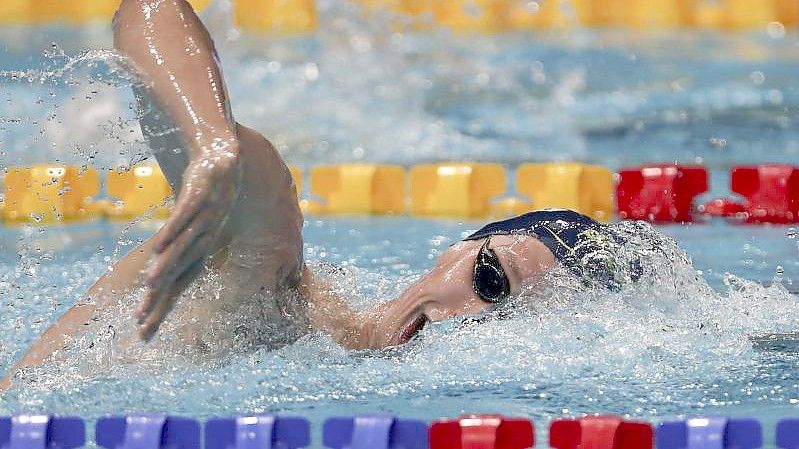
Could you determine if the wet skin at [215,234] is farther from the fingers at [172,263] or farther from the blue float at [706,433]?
the blue float at [706,433]

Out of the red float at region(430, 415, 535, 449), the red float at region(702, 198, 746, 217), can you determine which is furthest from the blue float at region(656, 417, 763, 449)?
the red float at region(702, 198, 746, 217)

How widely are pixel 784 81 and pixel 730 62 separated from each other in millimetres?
375

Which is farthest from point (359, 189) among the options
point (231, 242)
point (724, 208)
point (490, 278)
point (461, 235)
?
point (231, 242)

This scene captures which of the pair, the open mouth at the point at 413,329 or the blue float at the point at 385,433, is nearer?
the blue float at the point at 385,433

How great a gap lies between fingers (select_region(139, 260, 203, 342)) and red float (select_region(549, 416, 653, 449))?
599 mm

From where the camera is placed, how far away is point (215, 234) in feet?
6.20

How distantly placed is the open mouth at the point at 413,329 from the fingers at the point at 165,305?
65cm

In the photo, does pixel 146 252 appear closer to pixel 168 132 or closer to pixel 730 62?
pixel 168 132

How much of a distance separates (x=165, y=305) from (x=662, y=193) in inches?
112

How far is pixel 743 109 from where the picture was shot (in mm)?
6164

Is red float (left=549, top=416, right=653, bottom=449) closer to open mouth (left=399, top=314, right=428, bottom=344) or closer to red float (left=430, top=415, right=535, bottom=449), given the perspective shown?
red float (left=430, top=415, right=535, bottom=449)

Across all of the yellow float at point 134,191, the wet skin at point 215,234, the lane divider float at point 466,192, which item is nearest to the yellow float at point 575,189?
the lane divider float at point 466,192

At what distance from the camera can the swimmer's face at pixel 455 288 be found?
8.08ft

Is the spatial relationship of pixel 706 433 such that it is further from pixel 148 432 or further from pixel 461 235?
pixel 461 235
